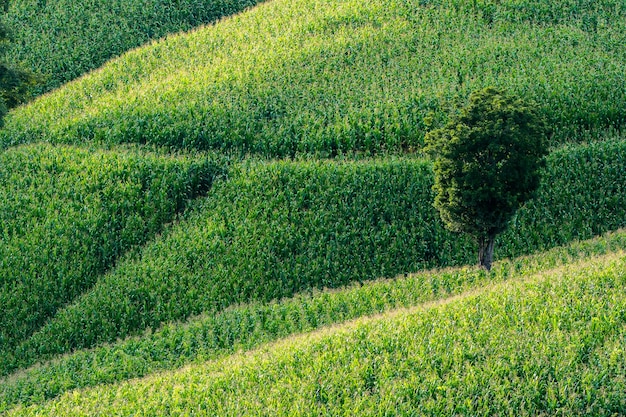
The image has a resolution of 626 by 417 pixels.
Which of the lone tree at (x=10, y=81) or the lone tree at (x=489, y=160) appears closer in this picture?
the lone tree at (x=489, y=160)

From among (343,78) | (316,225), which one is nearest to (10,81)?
(316,225)

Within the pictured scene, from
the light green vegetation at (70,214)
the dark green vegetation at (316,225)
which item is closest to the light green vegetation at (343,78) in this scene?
the dark green vegetation at (316,225)

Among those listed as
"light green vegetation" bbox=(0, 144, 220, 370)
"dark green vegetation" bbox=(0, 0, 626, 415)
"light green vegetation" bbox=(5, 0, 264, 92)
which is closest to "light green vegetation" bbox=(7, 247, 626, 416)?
"dark green vegetation" bbox=(0, 0, 626, 415)

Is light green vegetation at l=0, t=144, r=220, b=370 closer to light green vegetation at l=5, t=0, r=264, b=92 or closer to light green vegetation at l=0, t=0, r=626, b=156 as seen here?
light green vegetation at l=0, t=0, r=626, b=156

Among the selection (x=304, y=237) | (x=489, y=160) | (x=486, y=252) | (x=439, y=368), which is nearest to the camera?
(x=439, y=368)

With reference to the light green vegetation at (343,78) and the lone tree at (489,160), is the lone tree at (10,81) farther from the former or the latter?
the lone tree at (489,160)

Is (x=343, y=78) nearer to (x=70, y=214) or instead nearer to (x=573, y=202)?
(x=573, y=202)
